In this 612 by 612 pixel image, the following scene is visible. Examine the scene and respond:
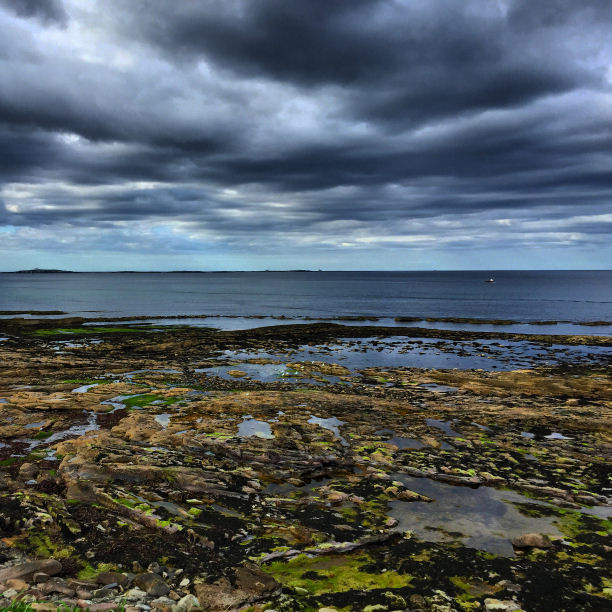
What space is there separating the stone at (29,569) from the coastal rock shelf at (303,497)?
0.12 feet

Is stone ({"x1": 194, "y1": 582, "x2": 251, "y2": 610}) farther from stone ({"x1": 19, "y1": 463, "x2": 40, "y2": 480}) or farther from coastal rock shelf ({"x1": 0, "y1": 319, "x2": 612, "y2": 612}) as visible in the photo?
stone ({"x1": 19, "y1": 463, "x2": 40, "y2": 480})

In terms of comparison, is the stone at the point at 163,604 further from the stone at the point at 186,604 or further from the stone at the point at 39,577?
the stone at the point at 39,577

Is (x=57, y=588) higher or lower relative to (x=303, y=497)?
higher

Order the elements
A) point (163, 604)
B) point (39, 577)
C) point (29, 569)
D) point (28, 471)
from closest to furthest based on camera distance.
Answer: point (163, 604)
point (39, 577)
point (29, 569)
point (28, 471)

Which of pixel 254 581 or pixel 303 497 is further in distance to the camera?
pixel 303 497

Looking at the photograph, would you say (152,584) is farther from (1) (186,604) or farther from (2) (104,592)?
(1) (186,604)

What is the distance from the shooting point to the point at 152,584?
8039mm

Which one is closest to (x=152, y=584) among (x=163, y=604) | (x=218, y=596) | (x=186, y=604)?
(x=163, y=604)

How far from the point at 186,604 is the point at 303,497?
5.32 m

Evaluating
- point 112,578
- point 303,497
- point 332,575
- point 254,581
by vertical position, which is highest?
point 112,578

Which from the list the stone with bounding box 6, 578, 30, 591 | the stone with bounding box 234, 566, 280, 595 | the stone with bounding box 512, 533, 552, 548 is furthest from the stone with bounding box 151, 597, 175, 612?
the stone with bounding box 512, 533, 552, 548

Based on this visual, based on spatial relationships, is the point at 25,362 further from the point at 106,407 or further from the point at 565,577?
the point at 565,577

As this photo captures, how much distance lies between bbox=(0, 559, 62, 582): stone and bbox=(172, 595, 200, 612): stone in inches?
106

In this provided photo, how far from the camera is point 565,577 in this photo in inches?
342
